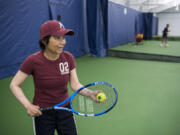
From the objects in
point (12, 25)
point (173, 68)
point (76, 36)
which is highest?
point (12, 25)

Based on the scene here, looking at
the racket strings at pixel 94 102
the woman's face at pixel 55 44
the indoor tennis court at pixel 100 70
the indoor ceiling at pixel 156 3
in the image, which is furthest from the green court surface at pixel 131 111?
the indoor ceiling at pixel 156 3

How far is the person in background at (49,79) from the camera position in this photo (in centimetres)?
116

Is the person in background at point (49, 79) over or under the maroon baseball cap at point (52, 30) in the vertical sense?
under

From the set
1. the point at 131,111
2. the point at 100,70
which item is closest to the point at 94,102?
the point at 131,111

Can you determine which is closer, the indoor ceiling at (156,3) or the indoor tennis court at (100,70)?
the indoor tennis court at (100,70)

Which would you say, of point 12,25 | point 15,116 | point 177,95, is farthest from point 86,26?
point 15,116

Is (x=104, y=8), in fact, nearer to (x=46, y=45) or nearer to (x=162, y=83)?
(x=162, y=83)

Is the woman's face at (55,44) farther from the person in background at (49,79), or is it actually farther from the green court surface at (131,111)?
the green court surface at (131,111)

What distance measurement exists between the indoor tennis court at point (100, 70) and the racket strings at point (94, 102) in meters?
0.83

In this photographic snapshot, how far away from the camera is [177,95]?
3125 mm

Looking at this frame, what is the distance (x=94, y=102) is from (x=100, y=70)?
3.63 m

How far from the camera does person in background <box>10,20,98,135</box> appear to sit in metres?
1.16

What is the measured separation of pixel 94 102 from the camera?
1.30 m

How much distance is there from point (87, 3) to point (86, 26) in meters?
0.90
